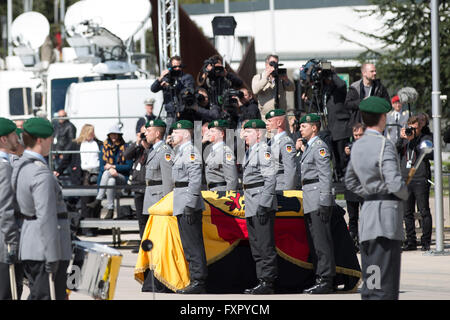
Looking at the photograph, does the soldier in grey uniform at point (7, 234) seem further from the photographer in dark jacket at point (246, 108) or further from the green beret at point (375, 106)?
the photographer in dark jacket at point (246, 108)

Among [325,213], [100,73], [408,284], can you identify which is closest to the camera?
[325,213]

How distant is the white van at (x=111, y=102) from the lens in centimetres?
1895

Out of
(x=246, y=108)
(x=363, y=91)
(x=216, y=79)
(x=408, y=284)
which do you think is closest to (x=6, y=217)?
(x=408, y=284)

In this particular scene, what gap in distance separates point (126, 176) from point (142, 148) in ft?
5.08

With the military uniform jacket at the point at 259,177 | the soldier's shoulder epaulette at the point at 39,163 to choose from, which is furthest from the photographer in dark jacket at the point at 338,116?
the soldier's shoulder epaulette at the point at 39,163

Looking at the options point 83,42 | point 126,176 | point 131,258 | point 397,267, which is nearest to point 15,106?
point 83,42

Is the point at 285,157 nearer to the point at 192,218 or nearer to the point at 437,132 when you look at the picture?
the point at 192,218

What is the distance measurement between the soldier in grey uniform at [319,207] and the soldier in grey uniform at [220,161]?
4.29ft

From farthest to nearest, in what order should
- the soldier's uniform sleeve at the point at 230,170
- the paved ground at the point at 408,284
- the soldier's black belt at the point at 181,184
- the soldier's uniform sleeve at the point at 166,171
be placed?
the soldier's uniform sleeve at the point at 166,171, the soldier's uniform sleeve at the point at 230,170, the soldier's black belt at the point at 181,184, the paved ground at the point at 408,284

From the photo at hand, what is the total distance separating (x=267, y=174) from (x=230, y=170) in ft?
4.15

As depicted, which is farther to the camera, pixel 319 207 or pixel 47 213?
pixel 319 207

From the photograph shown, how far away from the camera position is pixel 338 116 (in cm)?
1391

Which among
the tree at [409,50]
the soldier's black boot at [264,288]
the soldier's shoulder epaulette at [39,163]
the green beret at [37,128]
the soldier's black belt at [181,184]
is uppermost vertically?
the tree at [409,50]
